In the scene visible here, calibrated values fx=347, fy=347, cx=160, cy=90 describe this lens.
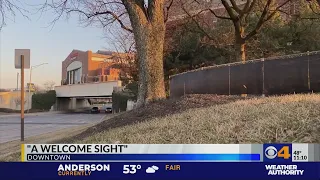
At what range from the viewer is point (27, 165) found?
2.60 m

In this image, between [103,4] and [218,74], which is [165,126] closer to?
[218,74]

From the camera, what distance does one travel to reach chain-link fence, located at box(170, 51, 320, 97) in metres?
9.35

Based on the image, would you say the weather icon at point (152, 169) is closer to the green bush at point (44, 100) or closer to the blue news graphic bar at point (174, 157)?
the blue news graphic bar at point (174, 157)

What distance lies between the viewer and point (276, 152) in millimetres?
2514

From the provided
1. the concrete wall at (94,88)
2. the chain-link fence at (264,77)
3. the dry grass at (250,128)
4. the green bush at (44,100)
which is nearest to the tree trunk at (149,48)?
the chain-link fence at (264,77)

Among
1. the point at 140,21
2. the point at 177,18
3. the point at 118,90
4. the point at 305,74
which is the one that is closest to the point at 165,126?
the point at 140,21

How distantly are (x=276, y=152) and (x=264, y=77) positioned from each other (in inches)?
334

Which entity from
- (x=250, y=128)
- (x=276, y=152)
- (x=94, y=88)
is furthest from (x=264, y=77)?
(x=94, y=88)

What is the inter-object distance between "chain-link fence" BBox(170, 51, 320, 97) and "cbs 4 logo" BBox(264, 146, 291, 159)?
7.20 metres

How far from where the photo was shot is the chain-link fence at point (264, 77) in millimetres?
9352

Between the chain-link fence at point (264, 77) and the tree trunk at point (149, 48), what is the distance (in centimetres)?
357

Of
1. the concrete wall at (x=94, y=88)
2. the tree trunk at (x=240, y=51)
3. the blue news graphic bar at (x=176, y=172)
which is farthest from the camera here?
the concrete wall at (x=94, y=88)

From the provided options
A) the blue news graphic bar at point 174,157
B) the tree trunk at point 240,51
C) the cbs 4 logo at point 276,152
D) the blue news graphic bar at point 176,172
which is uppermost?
the tree trunk at point 240,51

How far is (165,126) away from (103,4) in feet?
35.7
